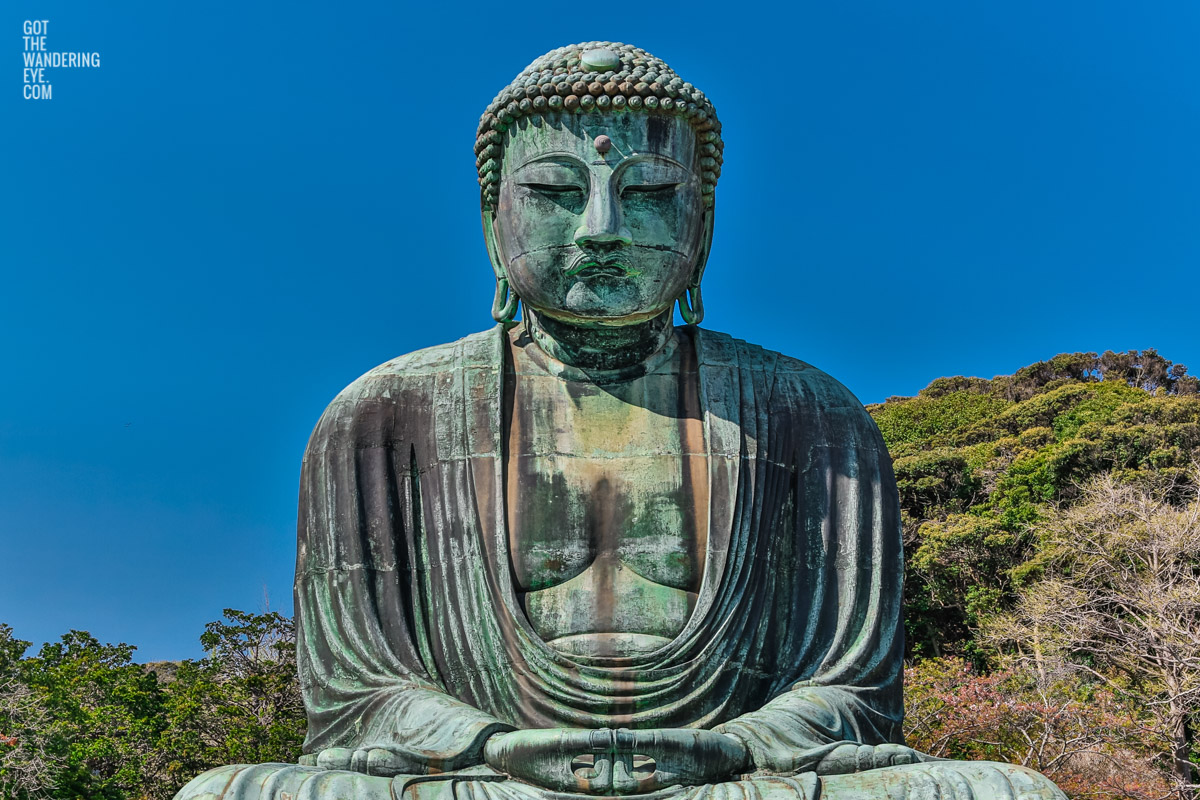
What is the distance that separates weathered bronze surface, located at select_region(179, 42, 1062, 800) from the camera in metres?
6.54

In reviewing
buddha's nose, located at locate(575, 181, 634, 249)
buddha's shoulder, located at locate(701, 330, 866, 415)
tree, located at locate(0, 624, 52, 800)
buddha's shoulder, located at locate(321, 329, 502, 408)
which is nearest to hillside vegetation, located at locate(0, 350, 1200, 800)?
tree, located at locate(0, 624, 52, 800)

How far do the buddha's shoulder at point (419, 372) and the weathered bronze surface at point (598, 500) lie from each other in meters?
0.02

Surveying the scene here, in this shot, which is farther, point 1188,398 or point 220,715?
point 1188,398

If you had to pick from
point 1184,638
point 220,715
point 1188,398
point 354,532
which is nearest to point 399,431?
point 354,532

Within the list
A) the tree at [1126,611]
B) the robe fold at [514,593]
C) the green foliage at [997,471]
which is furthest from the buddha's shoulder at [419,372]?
the green foliage at [997,471]

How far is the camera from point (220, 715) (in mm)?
18672

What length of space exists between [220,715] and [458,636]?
12982 mm

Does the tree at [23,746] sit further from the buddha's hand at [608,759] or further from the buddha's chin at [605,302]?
the buddha's hand at [608,759]

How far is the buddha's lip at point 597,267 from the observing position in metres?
6.97

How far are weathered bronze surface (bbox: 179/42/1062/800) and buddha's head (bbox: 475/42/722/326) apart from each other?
1 cm

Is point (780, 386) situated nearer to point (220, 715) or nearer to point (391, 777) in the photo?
point (391, 777)

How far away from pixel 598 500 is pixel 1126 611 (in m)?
18.2

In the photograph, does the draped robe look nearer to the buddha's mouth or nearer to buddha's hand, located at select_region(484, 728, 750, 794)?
buddha's hand, located at select_region(484, 728, 750, 794)

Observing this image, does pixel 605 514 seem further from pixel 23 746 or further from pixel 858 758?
pixel 23 746
